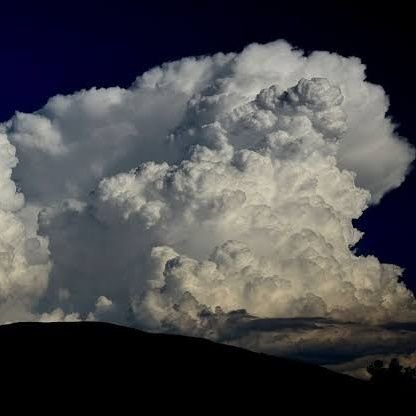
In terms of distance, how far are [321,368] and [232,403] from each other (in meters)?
34.8

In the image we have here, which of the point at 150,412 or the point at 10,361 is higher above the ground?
the point at 10,361

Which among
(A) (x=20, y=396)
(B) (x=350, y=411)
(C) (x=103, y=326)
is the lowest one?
(B) (x=350, y=411)

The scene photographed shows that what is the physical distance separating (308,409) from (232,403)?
12.7 metres

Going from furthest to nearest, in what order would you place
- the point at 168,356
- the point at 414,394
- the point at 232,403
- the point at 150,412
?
the point at 414,394 → the point at 168,356 → the point at 232,403 → the point at 150,412

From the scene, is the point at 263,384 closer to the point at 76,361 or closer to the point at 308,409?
the point at 308,409

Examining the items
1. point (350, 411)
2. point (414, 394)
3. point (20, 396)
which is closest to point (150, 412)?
point (20, 396)

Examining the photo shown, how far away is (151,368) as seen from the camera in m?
109

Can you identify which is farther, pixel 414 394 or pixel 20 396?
pixel 414 394

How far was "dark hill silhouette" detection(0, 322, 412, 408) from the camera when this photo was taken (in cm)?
10094

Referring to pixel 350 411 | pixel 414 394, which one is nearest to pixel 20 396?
pixel 350 411

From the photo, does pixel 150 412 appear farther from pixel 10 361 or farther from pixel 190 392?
pixel 10 361

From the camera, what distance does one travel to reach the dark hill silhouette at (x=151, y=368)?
101 metres

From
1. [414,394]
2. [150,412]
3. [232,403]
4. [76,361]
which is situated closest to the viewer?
[150,412]

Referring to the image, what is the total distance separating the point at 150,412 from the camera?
93.2 m
